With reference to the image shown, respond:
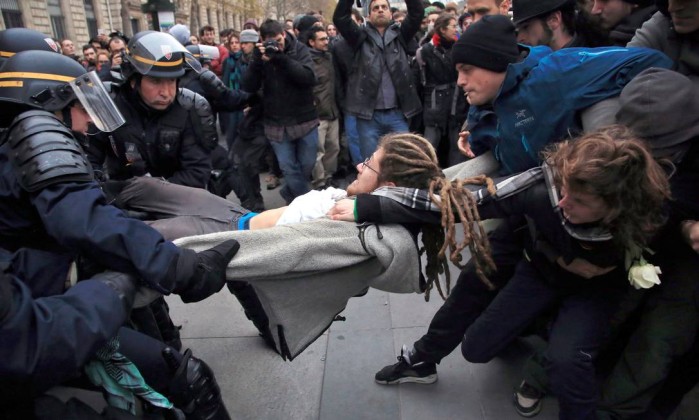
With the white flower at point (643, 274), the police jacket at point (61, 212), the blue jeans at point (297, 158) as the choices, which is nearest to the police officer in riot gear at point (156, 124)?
the police jacket at point (61, 212)

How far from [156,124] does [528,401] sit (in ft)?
8.35

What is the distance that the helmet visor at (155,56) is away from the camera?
2748mm

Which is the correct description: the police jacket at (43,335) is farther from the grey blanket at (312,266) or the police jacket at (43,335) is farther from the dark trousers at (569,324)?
the dark trousers at (569,324)

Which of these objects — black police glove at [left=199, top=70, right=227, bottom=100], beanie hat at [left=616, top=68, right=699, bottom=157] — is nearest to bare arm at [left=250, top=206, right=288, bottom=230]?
beanie hat at [left=616, top=68, right=699, bottom=157]

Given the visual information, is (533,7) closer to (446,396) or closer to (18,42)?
(446,396)

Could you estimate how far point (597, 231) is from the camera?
174 cm

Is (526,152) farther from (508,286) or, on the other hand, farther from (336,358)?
(336,358)

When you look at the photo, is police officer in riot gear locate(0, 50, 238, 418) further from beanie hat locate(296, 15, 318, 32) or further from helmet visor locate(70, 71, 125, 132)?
beanie hat locate(296, 15, 318, 32)

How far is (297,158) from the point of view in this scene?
507cm

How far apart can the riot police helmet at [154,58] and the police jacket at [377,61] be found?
2261 millimetres

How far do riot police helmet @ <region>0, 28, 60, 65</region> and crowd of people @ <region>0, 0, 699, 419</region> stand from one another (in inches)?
0.4

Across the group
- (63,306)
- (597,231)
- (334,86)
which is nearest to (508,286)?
(597,231)

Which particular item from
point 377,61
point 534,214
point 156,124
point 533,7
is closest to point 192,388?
point 534,214

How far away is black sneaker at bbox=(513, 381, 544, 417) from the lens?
93.4 inches
